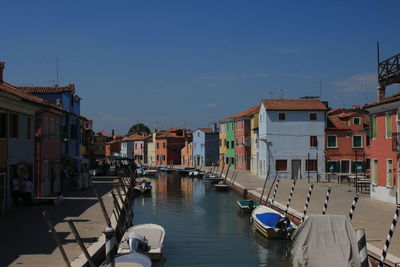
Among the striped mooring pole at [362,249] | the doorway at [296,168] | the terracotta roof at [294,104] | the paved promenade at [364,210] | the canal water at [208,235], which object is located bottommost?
the canal water at [208,235]

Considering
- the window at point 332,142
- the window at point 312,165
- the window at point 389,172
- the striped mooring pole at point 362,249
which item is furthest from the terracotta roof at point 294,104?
the striped mooring pole at point 362,249

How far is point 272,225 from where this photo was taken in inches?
869

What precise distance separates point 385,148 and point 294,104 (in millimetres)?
22797

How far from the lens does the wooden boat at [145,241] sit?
1647 cm

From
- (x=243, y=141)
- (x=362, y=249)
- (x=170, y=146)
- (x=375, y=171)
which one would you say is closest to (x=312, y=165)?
(x=243, y=141)

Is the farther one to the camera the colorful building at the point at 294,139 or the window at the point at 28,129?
the colorful building at the point at 294,139

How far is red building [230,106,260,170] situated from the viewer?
67.8 m

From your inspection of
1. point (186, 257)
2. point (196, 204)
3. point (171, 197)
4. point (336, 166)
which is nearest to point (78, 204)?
point (186, 257)

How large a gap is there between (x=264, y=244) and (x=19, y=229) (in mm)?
9533

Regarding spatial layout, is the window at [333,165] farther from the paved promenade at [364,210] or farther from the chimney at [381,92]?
the chimney at [381,92]

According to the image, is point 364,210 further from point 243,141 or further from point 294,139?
point 243,141


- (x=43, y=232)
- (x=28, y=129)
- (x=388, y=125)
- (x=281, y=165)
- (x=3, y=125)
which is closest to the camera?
(x=43, y=232)

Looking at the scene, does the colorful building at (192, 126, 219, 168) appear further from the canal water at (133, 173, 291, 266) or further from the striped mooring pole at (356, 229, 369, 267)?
the striped mooring pole at (356, 229, 369, 267)

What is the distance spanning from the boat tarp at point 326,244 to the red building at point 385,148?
13.0 m
